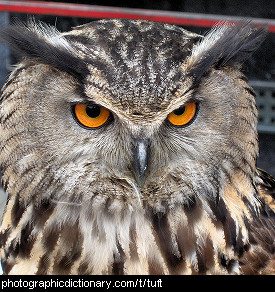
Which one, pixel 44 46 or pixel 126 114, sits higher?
pixel 44 46

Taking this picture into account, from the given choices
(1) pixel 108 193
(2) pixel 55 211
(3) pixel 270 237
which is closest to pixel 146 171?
(1) pixel 108 193

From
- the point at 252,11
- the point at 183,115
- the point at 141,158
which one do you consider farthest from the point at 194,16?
the point at 141,158

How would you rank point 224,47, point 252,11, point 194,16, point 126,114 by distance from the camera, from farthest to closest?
point 252,11 < point 194,16 < point 224,47 < point 126,114

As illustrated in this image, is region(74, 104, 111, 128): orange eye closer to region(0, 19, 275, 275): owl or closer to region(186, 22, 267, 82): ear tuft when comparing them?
region(0, 19, 275, 275): owl

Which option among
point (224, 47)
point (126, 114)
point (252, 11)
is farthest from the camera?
point (252, 11)

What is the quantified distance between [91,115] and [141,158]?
0.52ft

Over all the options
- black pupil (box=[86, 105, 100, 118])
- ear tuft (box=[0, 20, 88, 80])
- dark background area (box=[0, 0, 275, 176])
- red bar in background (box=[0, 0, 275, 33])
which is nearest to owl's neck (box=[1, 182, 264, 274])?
black pupil (box=[86, 105, 100, 118])

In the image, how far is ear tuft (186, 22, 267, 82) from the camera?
0.98 m

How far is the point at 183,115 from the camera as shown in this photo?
1018 millimetres

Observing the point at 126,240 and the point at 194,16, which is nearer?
the point at 126,240

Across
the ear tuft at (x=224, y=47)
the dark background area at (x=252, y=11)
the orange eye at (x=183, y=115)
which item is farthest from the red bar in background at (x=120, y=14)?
the orange eye at (x=183, y=115)

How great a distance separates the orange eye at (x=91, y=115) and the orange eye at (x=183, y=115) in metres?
0.16

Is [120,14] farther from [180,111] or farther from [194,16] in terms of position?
[180,111]

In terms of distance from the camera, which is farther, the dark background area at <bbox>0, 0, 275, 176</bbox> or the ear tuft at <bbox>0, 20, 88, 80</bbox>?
the dark background area at <bbox>0, 0, 275, 176</bbox>
